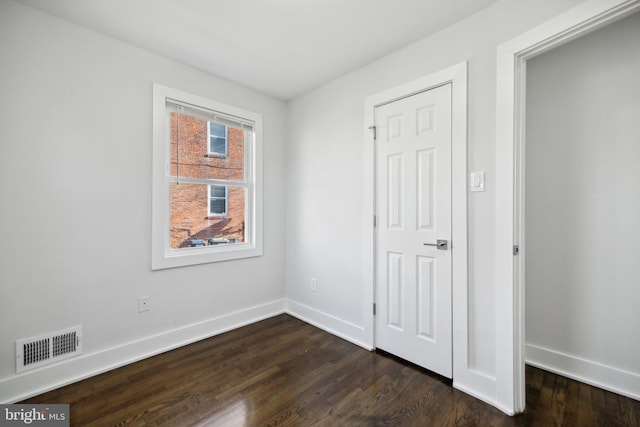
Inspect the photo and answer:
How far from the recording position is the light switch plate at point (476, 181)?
182cm

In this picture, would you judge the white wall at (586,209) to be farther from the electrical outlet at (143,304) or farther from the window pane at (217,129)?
the electrical outlet at (143,304)

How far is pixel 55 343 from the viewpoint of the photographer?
75.5 inches

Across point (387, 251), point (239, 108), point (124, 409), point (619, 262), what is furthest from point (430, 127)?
point (124, 409)

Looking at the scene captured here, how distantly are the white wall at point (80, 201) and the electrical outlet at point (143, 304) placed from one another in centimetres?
4

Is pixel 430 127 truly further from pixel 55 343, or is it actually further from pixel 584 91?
pixel 55 343

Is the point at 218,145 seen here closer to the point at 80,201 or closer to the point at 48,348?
the point at 80,201

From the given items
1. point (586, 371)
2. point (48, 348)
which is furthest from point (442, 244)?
point (48, 348)

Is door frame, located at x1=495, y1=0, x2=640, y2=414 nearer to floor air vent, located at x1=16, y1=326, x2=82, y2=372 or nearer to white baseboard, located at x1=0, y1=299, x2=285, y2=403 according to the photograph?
white baseboard, located at x1=0, y1=299, x2=285, y2=403

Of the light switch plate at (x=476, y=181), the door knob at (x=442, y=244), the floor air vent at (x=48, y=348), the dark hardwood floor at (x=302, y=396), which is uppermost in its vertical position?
the light switch plate at (x=476, y=181)

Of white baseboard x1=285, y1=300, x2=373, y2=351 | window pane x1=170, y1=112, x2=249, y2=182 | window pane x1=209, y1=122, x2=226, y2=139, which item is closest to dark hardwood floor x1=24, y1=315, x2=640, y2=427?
white baseboard x1=285, y1=300, x2=373, y2=351

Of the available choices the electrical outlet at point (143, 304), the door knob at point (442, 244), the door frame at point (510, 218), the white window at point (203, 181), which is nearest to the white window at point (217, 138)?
the white window at point (203, 181)

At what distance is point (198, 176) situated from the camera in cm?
269

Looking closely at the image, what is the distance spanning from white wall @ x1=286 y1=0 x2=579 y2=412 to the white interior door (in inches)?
6.4

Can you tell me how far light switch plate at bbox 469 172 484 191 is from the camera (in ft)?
5.96
